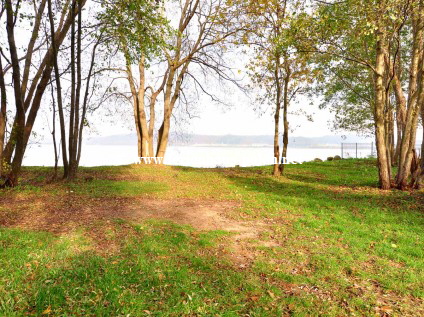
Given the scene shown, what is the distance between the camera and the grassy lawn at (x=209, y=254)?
4.64 meters

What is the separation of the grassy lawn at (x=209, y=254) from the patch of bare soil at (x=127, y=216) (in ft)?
0.12

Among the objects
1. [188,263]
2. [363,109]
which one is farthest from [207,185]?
[363,109]

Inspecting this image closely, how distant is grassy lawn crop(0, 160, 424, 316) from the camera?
4645 mm

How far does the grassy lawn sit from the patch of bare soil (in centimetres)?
4

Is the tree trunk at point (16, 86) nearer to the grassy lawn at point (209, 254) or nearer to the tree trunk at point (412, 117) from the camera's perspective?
the grassy lawn at point (209, 254)

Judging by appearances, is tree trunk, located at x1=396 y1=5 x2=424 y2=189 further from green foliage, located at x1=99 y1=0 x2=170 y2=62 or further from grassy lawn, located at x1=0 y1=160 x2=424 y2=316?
green foliage, located at x1=99 y1=0 x2=170 y2=62

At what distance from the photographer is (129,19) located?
13.0 metres

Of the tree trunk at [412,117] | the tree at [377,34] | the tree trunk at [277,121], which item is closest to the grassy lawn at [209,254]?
the tree trunk at [412,117]

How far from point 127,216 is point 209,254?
365 cm

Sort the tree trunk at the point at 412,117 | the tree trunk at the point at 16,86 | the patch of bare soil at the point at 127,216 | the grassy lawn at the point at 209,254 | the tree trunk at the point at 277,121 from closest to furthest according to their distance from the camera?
the grassy lawn at the point at 209,254
the patch of bare soil at the point at 127,216
the tree trunk at the point at 16,86
the tree trunk at the point at 412,117
the tree trunk at the point at 277,121

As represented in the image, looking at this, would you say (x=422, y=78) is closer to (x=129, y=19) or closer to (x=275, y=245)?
(x=275, y=245)

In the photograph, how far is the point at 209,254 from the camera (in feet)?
21.4

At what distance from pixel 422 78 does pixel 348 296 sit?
10734 mm

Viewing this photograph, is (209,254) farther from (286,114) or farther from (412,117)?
(286,114)
